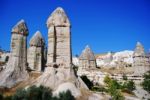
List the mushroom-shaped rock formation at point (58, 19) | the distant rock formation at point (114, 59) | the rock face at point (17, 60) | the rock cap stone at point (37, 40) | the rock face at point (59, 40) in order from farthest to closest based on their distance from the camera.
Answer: the distant rock formation at point (114, 59) → the rock cap stone at point (37, 40) → the rock face at point (17, 60) → the mushroom-shaped rock formation at point (58, 19) → the rock face at point (59, 40)

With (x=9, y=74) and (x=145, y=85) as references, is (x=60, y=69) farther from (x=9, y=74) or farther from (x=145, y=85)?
(x=145, y=85)

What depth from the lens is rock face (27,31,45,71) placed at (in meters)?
39.9

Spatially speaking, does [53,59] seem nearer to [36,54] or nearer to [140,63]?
[36,54]

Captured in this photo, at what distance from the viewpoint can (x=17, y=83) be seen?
32156 mm

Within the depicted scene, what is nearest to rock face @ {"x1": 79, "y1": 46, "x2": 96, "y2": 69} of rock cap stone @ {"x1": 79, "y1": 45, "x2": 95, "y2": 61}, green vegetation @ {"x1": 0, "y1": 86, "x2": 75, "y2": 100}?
rock cap stone @ {"x1": 79, "y1": 45, "x2": 95, "y2": 61}

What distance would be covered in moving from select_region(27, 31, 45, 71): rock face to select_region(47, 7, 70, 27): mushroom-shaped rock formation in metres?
8.87

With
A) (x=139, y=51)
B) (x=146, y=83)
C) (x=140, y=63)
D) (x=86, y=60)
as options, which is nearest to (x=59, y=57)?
(x=146, y=83)

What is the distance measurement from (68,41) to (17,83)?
23.4 ft

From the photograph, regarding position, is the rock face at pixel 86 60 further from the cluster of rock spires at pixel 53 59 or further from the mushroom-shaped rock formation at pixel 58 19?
the mushroom-shaped rock formation at pixel 58 19

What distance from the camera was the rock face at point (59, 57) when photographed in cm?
2920

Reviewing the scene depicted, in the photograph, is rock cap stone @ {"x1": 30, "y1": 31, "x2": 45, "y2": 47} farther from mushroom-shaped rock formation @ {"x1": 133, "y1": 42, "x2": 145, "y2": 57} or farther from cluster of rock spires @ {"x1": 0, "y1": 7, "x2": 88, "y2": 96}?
mushroom-shaped rock formation @ {"x1": 133, "y1": 42, "x2": 145, "y2": 57}

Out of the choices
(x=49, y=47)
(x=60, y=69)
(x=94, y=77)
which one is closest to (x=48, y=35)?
(x=49, y=47)

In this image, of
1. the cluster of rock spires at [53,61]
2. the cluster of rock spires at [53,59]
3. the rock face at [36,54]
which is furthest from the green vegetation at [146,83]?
the cluster of rock spires at [53,59]

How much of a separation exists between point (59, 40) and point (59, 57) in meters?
1.76
